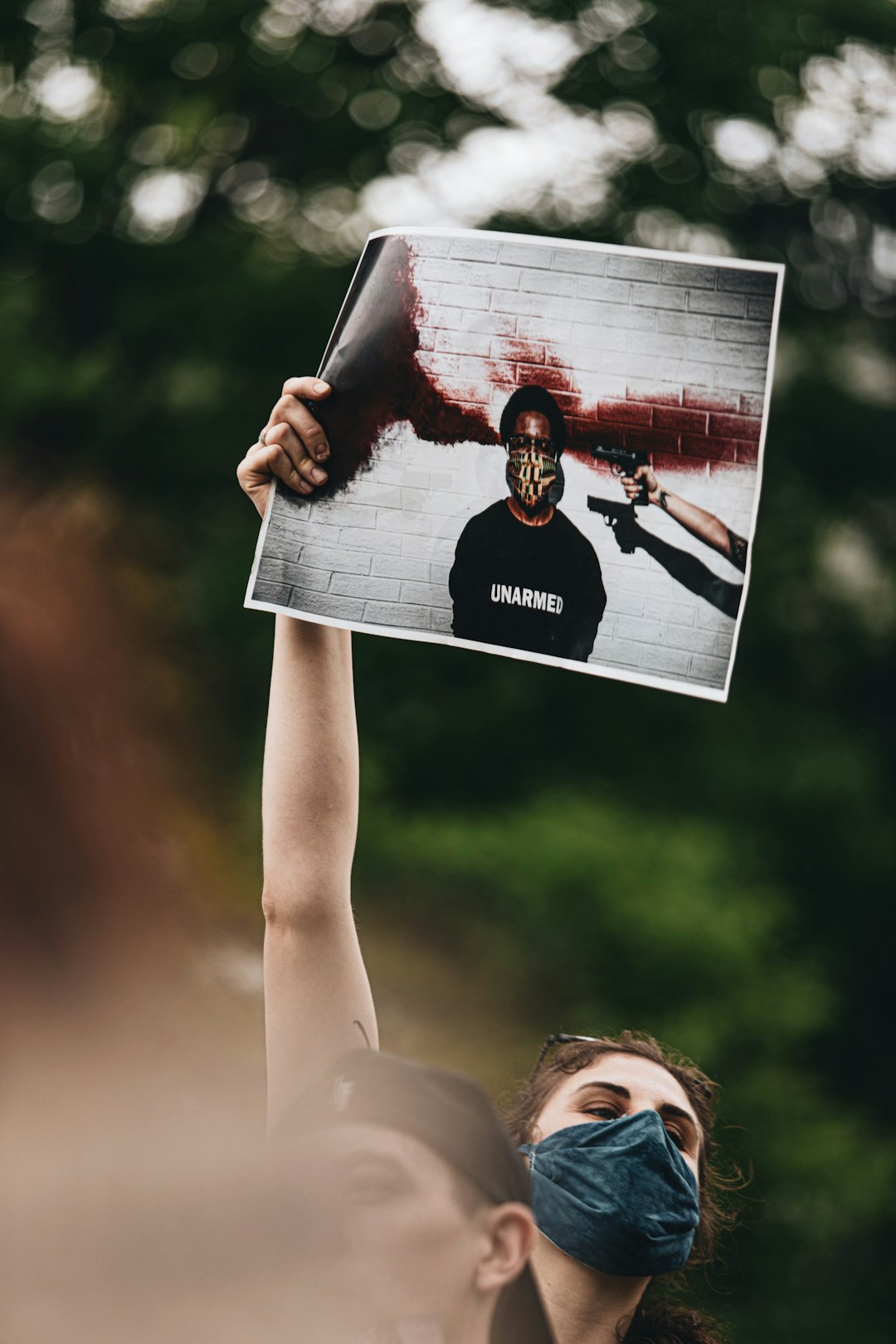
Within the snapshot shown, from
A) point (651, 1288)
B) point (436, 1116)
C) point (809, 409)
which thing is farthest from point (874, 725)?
point (436, 1116)

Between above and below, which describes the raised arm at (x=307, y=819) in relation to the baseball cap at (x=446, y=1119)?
above

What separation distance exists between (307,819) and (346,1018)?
0.54 feet

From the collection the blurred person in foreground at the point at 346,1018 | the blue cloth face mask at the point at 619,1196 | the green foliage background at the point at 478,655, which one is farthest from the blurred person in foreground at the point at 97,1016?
the green foliage background at the point at 478,655

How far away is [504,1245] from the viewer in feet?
2.56

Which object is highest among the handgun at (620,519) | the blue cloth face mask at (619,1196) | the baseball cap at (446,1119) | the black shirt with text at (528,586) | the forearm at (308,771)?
the handgun at (620,519)

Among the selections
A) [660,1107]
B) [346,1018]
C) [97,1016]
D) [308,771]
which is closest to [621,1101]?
[660,1107]

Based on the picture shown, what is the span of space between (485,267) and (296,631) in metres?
0.33

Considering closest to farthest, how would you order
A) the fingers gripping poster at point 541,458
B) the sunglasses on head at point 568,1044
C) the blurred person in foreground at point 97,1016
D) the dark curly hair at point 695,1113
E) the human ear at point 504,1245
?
the blurred person in foreground at point 97,1016 < the human ear at point 504,1245 < the fingers gripping poster at point 541,458 < the dark curly hair at point 695,1113 < the sunglasses on head at point 568,1044

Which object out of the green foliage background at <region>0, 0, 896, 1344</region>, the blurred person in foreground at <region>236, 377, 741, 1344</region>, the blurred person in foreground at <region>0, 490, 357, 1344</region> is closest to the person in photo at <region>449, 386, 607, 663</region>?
the blurred person in foreground at <region>236, 377, 741, 1344</region>

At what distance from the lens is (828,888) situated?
5645 millimetres

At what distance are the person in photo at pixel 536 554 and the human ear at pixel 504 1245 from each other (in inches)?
17.0

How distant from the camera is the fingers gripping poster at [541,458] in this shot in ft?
3.47

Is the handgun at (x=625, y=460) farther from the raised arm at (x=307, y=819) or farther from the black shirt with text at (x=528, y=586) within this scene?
the raised arm at (x=307, y=819)

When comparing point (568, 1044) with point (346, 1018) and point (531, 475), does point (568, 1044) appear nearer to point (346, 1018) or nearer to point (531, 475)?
point (346, 1018)
